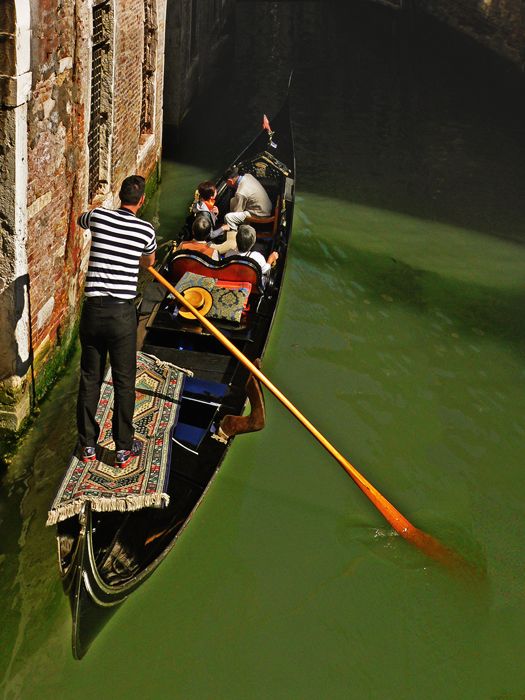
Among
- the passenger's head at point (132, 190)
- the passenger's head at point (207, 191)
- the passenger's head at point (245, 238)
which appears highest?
the passenger's head at point (132, 190)

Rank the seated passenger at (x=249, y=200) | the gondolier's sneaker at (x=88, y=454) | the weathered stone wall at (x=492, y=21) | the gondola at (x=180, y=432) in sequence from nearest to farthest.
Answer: the gondola at (x=180, y=432) → the gondolier's sneaker at (x=88, y=454) → the seated passenger at (x=249, y=200) → the weathered stone wall at (x=492, y=21)

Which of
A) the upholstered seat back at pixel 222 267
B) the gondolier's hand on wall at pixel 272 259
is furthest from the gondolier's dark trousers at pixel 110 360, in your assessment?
the gondolier's hand on wall at pixel 272 259

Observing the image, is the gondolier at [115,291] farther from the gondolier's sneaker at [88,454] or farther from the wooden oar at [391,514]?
the wooden oar at [391,514]

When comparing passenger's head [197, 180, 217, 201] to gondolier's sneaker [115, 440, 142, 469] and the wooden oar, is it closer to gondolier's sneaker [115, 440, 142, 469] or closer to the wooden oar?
the wooden oar

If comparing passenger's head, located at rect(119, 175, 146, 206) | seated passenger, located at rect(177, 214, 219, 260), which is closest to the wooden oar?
passenger's head, located at rect(119, 175, 146, 206)

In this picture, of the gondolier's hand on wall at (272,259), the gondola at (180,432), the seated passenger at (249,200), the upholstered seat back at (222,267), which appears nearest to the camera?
the gondola at (180,432)

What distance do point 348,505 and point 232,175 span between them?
143 inches

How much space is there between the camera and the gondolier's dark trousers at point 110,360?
10.6ft

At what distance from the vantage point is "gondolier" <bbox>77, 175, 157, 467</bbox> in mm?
3176

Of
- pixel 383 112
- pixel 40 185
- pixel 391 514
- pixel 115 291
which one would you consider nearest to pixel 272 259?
pixel 40 185

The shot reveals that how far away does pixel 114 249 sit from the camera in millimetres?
3170

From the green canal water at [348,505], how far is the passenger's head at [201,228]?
74 cm

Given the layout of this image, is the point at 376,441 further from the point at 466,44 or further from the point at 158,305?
the point at 466,44

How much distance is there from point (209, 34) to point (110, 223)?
29.4 ft
